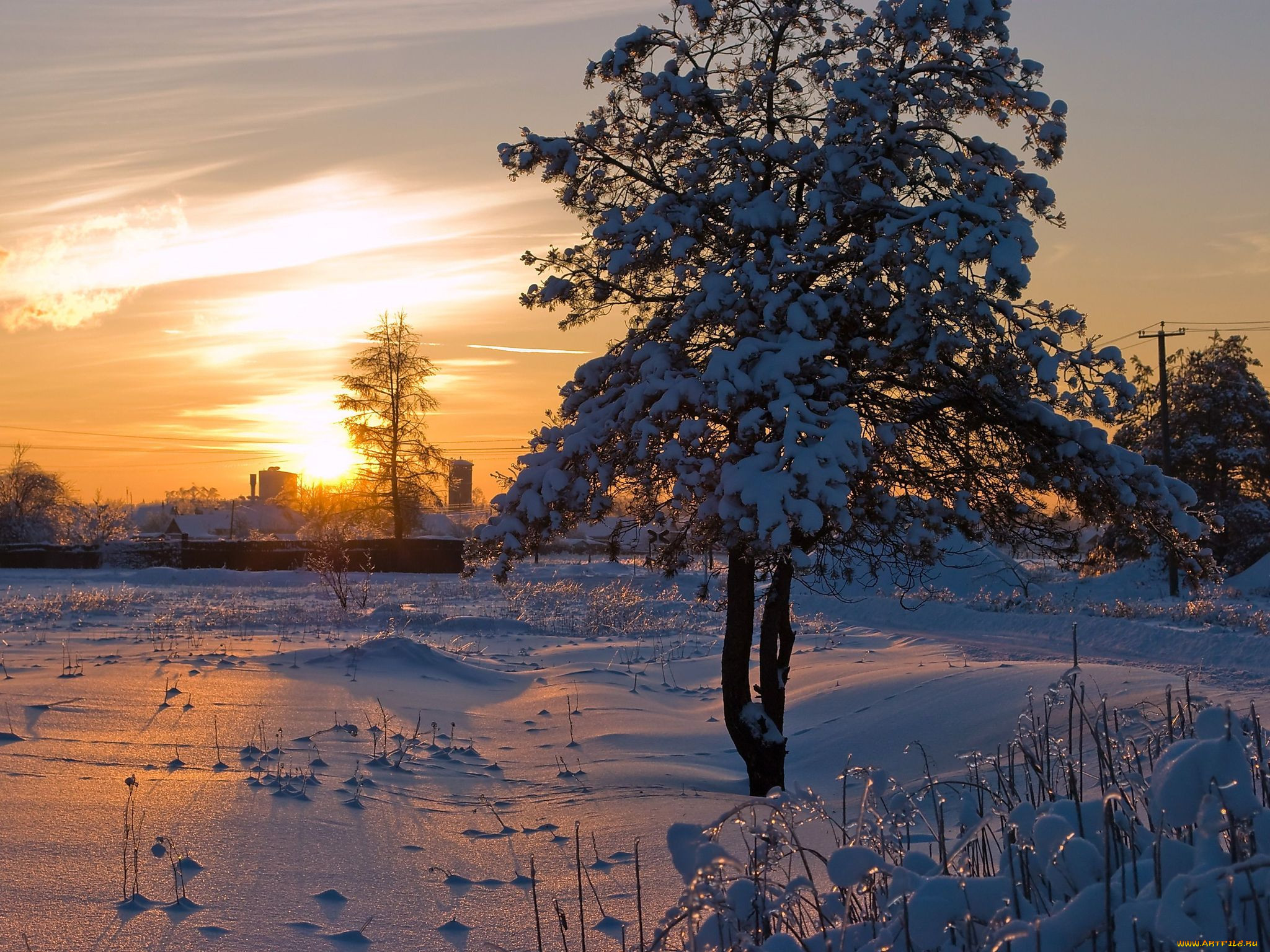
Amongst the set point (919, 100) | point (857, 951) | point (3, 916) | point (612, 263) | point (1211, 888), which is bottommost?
point (3, 916)

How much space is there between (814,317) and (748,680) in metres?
3.29

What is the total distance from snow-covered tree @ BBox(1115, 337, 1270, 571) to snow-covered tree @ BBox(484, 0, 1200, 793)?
29.5m

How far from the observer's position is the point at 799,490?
23.3 ft

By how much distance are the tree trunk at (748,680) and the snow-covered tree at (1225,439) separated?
98.1 ft

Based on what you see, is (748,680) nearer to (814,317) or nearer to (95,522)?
(814,317)

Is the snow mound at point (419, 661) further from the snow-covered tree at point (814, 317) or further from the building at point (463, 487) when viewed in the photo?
the building at point (463, 487)

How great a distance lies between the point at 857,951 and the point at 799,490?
4705mm

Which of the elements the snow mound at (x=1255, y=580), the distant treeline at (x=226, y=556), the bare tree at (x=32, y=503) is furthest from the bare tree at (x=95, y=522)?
the snow mound at (x=1255, y=580)

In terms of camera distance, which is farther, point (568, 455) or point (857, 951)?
point (568, 455)

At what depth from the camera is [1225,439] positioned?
36.3 m

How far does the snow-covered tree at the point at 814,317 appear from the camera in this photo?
7.77m

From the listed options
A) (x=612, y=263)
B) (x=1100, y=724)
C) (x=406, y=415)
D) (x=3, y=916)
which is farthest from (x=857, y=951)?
(x=406, y=415)

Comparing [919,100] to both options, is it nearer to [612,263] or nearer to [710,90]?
[710,90]

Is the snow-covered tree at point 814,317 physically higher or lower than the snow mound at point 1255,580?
higher
